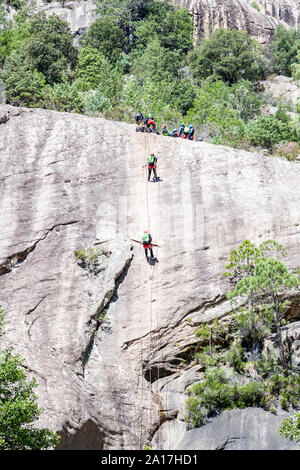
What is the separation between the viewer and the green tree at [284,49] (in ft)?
200

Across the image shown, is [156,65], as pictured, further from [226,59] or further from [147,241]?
[147,241]

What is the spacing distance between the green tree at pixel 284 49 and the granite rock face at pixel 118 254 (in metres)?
37.1

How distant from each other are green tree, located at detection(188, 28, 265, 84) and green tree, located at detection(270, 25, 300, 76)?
5.72m

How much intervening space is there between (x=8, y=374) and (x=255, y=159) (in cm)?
1671

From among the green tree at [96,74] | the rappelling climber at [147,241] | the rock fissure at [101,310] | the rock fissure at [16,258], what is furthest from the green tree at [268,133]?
the rock fissure at [16,258]

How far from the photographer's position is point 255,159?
91.0ft

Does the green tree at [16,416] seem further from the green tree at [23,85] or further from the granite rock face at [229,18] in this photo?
the granite rock face at [229,18]

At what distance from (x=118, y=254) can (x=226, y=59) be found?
1405 inches

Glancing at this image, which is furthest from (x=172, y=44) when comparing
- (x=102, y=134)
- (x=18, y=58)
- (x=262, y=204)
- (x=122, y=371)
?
(x=122, y=371)

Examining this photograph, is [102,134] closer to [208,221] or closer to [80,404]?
[208,221]

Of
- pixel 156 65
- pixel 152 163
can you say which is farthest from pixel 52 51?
pixel 152 163

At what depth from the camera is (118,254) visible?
24.5 m

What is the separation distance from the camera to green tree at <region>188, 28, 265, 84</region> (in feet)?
180

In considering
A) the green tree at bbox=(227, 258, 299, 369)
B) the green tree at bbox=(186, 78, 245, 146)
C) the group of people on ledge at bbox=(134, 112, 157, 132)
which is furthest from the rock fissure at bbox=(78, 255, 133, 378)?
the green tree at bbox=(186, 78, 245, 146)
